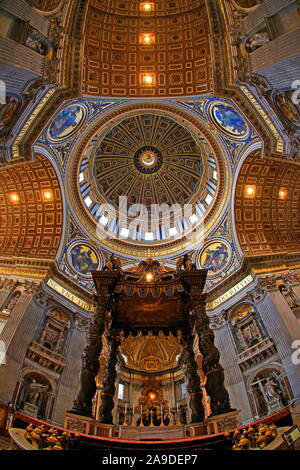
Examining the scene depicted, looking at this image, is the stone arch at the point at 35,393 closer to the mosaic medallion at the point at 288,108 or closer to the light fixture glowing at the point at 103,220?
the light fixture glowing at the point at 103,220

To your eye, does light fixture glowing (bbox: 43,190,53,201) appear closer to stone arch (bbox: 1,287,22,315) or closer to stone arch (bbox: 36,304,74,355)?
stone arch (bbox: 1,287,22,315)

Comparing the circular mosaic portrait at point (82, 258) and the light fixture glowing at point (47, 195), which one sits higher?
the light fixture glowing at point (47, 195)

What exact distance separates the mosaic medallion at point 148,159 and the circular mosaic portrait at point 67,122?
7970 millimetres

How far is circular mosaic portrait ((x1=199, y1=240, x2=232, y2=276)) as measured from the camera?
62.6 feet

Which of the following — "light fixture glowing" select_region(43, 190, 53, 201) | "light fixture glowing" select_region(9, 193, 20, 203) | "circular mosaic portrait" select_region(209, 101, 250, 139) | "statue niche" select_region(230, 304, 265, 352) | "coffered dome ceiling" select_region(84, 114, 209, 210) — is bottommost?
"statue niche" select_region(230, 304, 265, 352)

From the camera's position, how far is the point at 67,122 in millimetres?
16922

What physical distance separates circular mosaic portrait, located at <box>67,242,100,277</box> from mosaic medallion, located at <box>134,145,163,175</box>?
28.0 ft

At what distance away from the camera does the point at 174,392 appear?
1852 centimetres

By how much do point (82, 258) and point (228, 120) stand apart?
38.2 ft

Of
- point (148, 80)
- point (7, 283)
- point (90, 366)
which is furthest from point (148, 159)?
point (90, 366)

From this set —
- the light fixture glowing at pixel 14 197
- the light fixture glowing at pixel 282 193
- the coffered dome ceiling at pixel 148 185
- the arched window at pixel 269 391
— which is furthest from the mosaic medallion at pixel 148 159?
the arched window at pixel 269 391

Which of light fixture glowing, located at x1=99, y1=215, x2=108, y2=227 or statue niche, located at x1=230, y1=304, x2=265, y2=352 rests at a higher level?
light fixture glowing, located at x1=99, y1=215, x2=108, y2=227

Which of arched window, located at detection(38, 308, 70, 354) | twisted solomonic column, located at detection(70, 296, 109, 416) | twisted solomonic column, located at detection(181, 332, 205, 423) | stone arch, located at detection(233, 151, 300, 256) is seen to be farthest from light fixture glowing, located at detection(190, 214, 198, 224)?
twisted solomonic column, located at detection(70, 296, 109, 416)

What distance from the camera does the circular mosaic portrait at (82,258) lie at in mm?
19172
